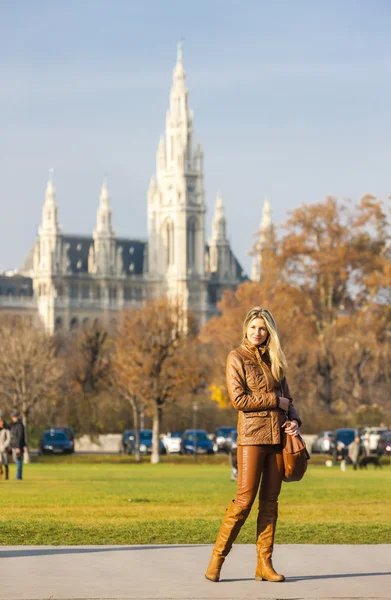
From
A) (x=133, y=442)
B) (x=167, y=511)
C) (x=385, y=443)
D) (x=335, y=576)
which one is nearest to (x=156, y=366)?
(x=133, y=442)

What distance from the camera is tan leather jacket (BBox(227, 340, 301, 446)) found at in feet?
38.3

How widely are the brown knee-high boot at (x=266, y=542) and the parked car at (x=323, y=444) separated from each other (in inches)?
2002

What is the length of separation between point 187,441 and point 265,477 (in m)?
56.2

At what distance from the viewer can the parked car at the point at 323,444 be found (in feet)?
209

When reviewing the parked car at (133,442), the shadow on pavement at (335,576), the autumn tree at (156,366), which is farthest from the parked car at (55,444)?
the shadow on pavement at (335,576)

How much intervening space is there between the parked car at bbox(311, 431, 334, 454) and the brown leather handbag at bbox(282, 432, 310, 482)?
5109cm

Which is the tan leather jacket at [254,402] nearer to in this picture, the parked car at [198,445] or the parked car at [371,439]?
the parked car at [371,439]

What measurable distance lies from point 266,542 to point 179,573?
83 centimetres

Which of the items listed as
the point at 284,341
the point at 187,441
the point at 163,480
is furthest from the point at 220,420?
the point at 163,480

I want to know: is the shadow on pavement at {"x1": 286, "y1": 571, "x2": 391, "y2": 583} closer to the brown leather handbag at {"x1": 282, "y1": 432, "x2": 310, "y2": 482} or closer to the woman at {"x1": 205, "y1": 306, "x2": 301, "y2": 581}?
the woman at {"x1": 205, "y1": 306, "x2": 301, "y2": 581}

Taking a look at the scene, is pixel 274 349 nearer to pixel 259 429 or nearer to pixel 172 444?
pixel 259 429

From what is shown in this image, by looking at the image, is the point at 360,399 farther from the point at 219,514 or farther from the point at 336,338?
the point at 219,514

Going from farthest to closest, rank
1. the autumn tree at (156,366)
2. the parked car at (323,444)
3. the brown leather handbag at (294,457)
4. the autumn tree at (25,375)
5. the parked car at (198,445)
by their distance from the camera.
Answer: the parked car at (198,445)
the autumn tree at (25,375)
the autumn tree at (156,366)
the parked car at (323,444)
the brown leather handbag at (294,457)

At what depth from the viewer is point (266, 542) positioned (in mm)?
11781
